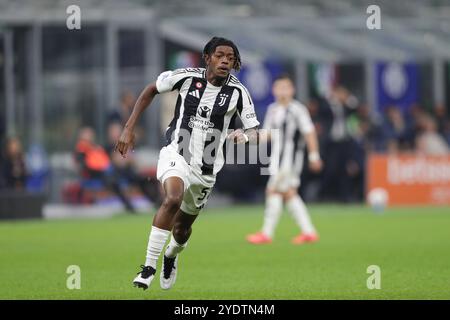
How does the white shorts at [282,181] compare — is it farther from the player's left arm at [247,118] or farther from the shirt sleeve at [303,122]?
the player's left arm at [247,118]

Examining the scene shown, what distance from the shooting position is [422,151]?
27297 mm

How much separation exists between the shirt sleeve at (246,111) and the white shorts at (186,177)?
24.2 inches

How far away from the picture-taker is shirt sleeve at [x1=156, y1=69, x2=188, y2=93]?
33.9ft

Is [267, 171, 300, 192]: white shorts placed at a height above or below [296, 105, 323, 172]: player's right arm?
below

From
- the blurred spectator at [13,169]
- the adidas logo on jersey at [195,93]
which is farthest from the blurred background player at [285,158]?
the blurred spectator at [13,169]

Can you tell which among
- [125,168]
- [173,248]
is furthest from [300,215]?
[125,168]

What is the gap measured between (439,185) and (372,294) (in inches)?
668

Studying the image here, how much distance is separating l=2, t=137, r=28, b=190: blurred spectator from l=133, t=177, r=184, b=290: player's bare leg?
558 inches

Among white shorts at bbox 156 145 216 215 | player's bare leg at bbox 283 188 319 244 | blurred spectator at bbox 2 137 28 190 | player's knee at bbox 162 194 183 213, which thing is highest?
blurred spectator at bbox 2 137 28 190

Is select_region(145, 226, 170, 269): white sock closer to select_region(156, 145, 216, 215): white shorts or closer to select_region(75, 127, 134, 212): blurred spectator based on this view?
select_region(156, 145, 216, 215): white shorts

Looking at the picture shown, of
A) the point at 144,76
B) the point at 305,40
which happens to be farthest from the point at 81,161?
the point at 305,40

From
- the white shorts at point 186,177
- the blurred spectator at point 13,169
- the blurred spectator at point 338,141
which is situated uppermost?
the blurred spectator at point 338,141

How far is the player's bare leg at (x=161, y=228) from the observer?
980 centimetres

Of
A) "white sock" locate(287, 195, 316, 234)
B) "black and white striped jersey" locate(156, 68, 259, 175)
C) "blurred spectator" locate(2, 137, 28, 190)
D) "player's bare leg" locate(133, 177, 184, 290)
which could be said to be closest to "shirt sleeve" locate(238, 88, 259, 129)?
"black and white striped jersey" locate(156, 68, 259, 175)
